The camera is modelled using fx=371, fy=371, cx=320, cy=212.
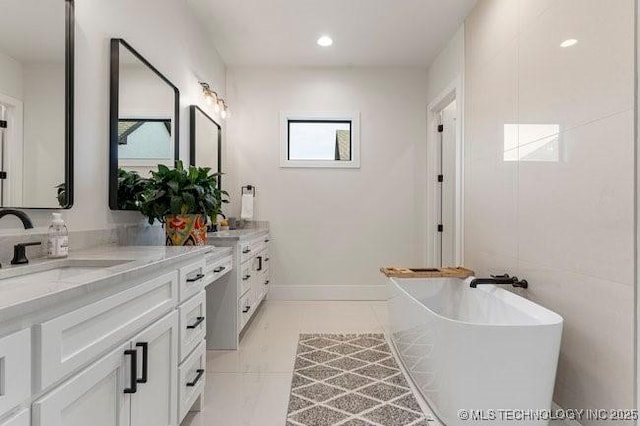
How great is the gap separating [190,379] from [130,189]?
1.13 m

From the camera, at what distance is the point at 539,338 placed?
62.4 inches

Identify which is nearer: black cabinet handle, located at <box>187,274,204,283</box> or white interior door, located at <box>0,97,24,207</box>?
white interior door, located at <box>0,97,24,207</box>

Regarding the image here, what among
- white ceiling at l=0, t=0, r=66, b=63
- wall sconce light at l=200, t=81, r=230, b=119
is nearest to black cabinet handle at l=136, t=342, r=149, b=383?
white ceiling at l=0, t=0, r=66, b=63

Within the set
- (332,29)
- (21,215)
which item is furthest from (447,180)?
(21,215)

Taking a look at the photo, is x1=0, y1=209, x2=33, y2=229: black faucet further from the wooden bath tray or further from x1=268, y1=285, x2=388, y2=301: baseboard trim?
x1=268, y1=285, x2=388, y2=301: baseboard trim

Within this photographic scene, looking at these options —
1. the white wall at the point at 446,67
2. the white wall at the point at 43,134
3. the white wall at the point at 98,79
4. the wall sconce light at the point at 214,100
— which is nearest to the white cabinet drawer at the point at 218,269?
the white wall at the point at 98,79

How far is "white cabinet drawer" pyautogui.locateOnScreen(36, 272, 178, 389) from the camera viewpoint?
83 cm

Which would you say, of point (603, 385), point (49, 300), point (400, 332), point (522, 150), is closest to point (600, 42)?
point (522, 150)

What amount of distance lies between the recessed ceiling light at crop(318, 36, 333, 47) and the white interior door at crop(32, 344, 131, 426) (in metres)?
3.35

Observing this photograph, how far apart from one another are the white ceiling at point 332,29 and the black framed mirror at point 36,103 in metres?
1.74

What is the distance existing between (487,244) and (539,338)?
4.33 ft

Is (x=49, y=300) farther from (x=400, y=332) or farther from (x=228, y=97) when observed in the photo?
(x=228, y=97)

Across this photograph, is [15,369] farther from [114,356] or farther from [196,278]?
[196,278]

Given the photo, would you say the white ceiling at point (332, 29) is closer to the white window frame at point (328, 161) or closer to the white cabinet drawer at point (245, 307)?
the white window frame at point (328, 161)
